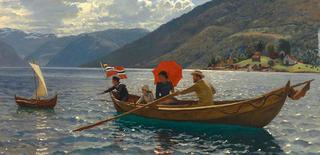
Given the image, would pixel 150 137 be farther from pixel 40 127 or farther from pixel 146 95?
pixel 40 127

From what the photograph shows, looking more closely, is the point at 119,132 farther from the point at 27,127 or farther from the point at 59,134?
the point at 27,127

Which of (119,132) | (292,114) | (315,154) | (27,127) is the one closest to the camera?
(315,154)

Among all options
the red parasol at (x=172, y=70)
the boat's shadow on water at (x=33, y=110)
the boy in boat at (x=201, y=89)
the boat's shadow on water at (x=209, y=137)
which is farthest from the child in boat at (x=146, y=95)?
the boat's shadow on water at (x=33, y=110)

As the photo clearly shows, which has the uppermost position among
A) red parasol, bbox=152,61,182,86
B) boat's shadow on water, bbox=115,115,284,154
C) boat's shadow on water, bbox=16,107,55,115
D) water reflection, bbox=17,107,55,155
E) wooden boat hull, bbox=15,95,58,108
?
red parasol, bbox=152,61,182,86

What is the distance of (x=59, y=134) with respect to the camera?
2847 centimetres

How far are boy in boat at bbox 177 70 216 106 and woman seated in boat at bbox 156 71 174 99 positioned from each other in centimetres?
364

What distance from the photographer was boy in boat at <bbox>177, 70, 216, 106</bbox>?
90.0 ft

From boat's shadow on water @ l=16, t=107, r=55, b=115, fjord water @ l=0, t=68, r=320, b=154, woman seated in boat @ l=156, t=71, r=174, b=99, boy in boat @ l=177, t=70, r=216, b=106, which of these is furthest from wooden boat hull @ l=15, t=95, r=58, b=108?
boy in boat @ l=177, t=70, r=216, b=106

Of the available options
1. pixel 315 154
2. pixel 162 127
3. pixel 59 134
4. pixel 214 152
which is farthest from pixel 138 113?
pixel 315 154

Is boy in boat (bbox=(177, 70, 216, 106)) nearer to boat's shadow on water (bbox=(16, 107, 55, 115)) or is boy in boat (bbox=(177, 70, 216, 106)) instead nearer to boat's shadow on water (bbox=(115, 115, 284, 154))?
boat's shadow on water (bbox=(115, 115, 284, 154))

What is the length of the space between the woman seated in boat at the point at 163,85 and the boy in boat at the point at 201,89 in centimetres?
364

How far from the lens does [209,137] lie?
26719 mm

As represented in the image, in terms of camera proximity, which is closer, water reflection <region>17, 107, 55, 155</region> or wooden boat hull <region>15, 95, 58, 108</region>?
water reflection <region>17, 107, 55, 155</region>

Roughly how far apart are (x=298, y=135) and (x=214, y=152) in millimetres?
8560
